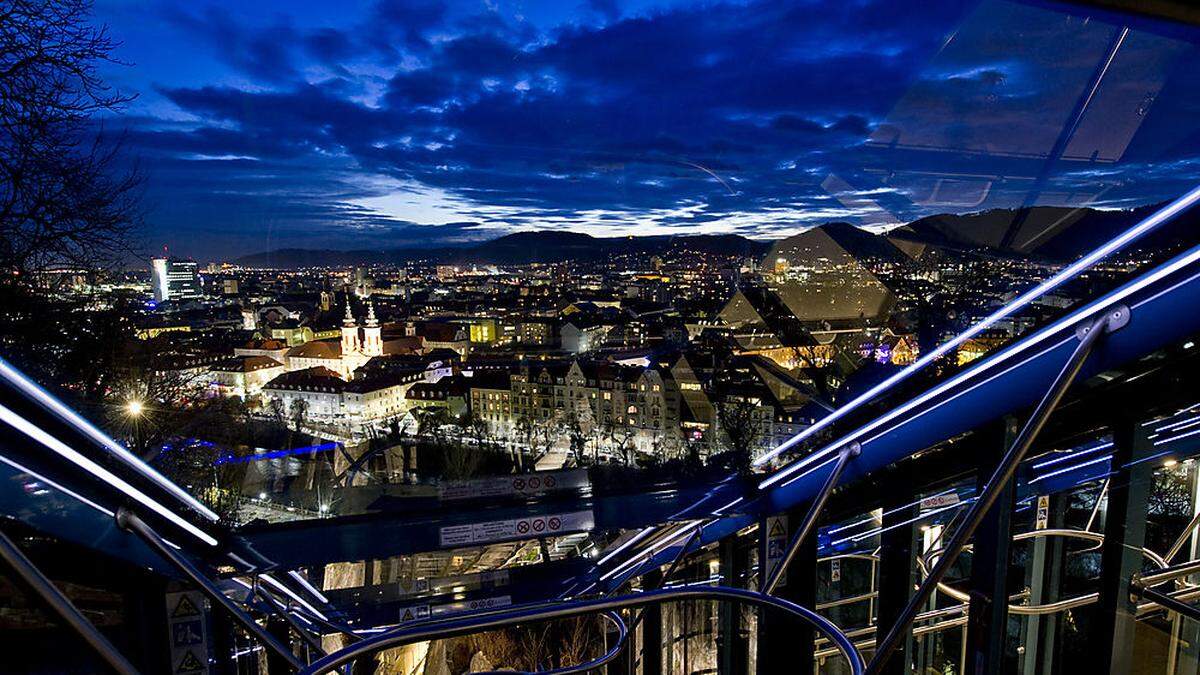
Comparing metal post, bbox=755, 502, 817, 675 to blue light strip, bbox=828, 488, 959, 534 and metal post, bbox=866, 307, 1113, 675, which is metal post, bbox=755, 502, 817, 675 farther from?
metal post, bbox=866, 307, 1113, 675

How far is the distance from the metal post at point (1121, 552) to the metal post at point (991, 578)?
58cm

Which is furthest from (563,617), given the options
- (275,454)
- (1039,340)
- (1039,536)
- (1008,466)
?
(275,454)

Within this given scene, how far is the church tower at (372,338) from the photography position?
3514mm

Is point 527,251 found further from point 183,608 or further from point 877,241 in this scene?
point 183,608

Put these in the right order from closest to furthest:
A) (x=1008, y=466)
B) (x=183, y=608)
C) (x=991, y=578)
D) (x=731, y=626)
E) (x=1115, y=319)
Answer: (x=1115, y=319), (x=1008, y=466), (x=991, y=578), (x=183, y=608), (x=731, y=626)

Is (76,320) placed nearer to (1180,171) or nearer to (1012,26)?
(1012,26)

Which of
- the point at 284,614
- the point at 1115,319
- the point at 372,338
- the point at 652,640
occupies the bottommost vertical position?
the point at 652,640

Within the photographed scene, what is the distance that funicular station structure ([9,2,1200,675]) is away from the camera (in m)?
1.37

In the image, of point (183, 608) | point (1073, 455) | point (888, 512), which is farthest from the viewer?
point (888, 512)

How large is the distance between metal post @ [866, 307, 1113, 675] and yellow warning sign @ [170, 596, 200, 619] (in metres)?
1.93

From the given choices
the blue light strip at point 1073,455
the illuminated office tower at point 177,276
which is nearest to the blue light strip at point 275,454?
the illuminated office tower at point 177,276

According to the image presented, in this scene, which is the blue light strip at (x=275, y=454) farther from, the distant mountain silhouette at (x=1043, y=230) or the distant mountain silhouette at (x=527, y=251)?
the distant mountain silhouette at (x=1043, y=230)

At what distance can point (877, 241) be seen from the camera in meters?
2.39

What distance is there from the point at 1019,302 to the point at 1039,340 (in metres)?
0.18
